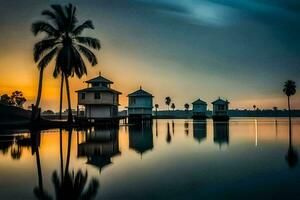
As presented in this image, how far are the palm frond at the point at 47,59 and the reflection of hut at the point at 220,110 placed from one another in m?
64.8

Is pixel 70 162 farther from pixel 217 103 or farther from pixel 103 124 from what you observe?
pixel 217 103

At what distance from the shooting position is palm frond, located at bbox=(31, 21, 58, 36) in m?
41.8

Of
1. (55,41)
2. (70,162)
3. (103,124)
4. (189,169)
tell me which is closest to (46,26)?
(55,41)

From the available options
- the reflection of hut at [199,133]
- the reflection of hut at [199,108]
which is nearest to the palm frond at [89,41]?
the reflection of hut at [199,133]

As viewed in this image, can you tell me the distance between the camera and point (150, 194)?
885 centimetres

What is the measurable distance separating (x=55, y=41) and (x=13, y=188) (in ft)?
119

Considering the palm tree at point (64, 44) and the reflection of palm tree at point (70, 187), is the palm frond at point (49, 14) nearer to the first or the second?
the palm tree at point (64, 44)

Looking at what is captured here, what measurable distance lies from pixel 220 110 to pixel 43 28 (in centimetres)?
6774

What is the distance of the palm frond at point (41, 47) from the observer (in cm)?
4203

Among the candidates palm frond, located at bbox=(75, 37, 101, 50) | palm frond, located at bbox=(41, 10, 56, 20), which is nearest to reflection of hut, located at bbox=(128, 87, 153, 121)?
palm frond, located at bbox=(75, 37, 101, 50)

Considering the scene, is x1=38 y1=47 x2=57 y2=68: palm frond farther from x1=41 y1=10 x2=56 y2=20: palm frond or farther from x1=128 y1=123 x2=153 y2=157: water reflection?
x1=128 y1=123 x2=153 y2=157: water reflection

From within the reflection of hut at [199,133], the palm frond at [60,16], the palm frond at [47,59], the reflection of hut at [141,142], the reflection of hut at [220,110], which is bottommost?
the reflection of hut at [199,133]

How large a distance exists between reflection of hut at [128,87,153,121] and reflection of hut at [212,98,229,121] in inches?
1084

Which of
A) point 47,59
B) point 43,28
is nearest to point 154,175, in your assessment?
point 47,59
